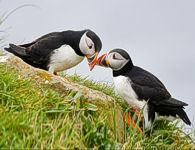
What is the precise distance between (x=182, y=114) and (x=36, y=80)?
295 centimetres

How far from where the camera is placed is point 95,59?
1073cm

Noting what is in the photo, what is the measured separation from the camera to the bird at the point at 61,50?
10891mm

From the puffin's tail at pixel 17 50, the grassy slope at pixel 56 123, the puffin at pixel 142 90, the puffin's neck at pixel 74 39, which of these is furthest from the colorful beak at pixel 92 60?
the grassy slope at pixel 56 123

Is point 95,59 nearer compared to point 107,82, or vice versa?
point 95,59

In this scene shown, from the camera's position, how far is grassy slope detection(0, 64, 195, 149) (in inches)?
220

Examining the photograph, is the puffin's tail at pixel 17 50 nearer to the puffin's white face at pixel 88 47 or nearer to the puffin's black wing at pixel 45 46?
the puffin's black wing at pixel 45 46

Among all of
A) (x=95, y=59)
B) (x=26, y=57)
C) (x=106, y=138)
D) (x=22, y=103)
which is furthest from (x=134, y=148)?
(x=26, y=57)

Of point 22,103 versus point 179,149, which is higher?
point 22,103

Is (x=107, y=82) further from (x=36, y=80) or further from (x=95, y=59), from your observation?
(x=36, y=80)

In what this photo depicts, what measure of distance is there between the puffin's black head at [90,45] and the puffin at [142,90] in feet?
2.02

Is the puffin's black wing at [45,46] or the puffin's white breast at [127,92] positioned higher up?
the puffin's black wing at [45,46]

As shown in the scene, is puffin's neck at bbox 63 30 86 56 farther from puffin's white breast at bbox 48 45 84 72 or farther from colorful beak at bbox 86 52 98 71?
colorful beak at bbox 86 52 98 71

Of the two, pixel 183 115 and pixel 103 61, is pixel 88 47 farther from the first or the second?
pixel 183 115

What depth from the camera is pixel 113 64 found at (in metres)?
10.3
